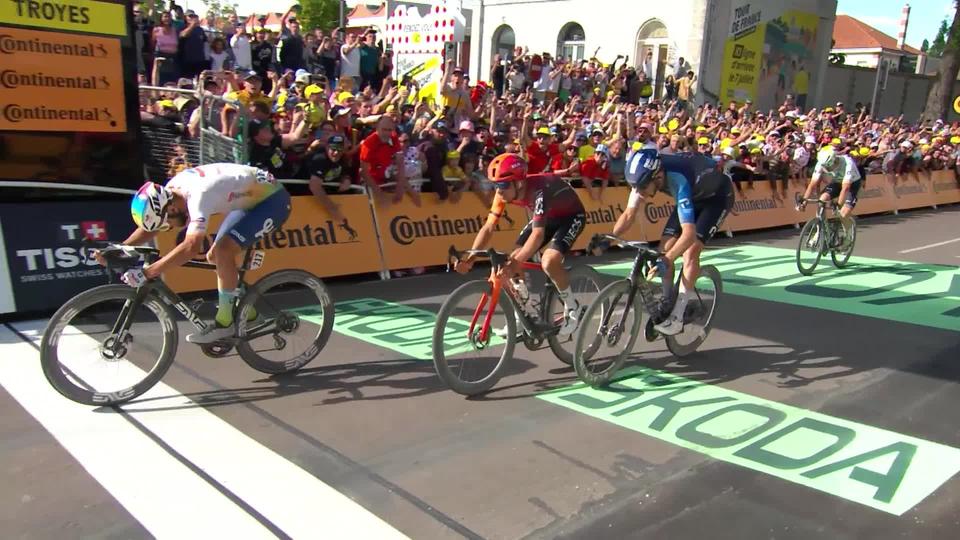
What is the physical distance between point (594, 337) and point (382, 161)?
461 centimetres

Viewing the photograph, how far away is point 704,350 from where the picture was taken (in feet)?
22.0

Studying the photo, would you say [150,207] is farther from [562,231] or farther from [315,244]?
[315,244]

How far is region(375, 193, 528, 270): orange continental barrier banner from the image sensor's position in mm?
9281

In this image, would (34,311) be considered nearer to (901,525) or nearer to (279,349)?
(279,349)

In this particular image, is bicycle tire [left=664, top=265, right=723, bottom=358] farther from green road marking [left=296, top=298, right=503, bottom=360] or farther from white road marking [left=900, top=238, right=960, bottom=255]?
white road marking [left=900, top=238, right=960, bottom=255]

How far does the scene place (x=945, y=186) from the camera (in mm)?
22172

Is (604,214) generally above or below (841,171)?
below

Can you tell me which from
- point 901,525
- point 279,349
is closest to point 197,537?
point 279,349

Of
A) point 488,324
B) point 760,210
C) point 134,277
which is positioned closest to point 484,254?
point 488,324

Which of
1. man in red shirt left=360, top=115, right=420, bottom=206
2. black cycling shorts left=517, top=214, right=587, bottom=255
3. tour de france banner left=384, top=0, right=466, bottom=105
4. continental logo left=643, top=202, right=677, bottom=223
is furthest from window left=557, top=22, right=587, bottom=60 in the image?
black cycling shorts left=517, top=214, right=587, bottom=255

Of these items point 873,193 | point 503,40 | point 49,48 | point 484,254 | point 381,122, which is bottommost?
point 873,193

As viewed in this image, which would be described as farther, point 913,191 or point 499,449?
point 913,191

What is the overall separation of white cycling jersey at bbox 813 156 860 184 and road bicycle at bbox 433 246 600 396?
6785 millimetres

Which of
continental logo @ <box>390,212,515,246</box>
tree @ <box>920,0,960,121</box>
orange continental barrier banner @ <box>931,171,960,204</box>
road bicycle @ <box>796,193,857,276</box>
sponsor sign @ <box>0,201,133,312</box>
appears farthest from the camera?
tree @ <box>920,0,960,121</box>
